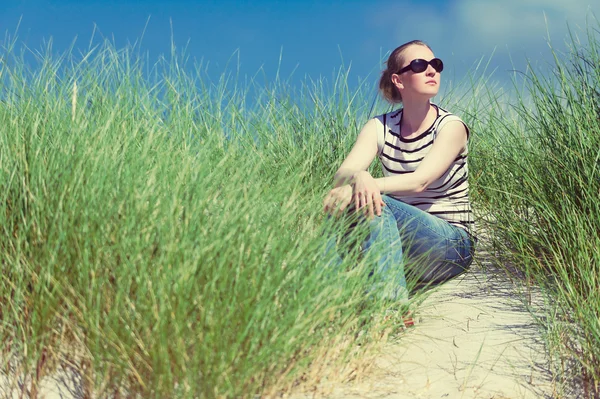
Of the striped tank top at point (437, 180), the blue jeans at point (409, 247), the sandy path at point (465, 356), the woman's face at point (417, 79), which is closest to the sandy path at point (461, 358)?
the sandy path at point (465, 356)

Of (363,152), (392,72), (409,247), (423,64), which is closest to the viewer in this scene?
(409,247)

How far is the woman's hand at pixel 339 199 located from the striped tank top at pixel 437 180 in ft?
2.06

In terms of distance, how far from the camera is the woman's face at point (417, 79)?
3434 millimetres

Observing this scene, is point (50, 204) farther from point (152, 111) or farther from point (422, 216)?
point (422, 216)

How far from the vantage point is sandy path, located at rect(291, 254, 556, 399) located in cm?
249

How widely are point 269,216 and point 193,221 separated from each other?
315 mm

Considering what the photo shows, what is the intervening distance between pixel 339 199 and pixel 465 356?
2.78 feet

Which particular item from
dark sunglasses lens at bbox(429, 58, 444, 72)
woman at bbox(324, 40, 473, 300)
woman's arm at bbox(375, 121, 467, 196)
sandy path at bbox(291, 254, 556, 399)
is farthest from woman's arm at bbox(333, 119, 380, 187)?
sandy path at bbox(291, 254, 556, 399)

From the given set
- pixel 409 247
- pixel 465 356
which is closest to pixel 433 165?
pixel 409 247

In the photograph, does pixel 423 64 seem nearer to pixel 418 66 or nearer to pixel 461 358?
pixel 418 66

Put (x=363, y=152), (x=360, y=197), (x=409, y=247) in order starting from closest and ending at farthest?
(x=409, y=247) < (x=360, y=197) < (x=363, y=152)

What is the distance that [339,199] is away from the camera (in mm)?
2928

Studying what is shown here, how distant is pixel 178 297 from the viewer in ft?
6.78

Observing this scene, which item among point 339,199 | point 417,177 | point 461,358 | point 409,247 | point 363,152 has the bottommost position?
point 461,358
